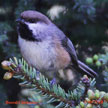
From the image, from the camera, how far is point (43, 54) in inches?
102

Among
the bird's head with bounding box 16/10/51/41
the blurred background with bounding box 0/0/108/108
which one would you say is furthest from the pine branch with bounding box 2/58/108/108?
the bird's head with bounding box 16/10/51/41

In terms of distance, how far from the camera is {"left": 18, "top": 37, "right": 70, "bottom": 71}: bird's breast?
8.50 ft

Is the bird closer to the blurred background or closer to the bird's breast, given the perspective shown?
the bird's breast

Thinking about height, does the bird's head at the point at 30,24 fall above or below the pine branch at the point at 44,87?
above

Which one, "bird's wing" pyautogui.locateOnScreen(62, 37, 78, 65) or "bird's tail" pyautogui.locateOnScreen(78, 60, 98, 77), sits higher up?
"bird's wing" pyautogui.locateOnScreen(62, 37, 78, 65)

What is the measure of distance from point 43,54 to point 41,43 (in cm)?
13

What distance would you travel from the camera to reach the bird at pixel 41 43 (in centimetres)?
261

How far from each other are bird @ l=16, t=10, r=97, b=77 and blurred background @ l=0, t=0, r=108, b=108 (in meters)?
0.11

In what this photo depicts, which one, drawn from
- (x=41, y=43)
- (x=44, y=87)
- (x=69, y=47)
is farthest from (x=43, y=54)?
(x=44, y=87)

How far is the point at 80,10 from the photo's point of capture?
2602 millimetres

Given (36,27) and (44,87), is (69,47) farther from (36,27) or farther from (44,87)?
(44,87)

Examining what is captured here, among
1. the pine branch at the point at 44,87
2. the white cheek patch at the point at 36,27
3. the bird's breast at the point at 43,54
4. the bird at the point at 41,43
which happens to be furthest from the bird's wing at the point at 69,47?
the pine branch at the point at 44,87

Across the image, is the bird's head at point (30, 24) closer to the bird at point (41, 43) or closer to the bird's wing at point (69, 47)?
the bird at point (41, 43)

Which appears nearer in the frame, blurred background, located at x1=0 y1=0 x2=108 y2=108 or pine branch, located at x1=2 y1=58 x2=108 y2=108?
pine branch, located at x1=2 y1=58 x2=108 y2=108
